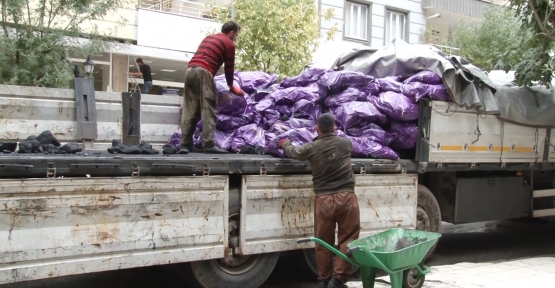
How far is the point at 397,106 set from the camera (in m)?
6.43

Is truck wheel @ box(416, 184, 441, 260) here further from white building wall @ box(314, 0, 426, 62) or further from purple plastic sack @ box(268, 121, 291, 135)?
white building wall @ box(314, 0, 426, 62)

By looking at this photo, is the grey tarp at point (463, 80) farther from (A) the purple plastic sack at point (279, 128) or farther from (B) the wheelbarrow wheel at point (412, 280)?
(B) the wheelbarrow wheel at point (412, 280)

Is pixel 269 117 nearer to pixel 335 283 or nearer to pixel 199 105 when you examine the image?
pixel 199 105

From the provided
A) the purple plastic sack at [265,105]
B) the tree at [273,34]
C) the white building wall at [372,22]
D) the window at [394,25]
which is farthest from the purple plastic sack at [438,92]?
the window at [394,25]

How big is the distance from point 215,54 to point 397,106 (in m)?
2.15

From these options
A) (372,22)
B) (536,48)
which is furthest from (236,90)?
(372,22)

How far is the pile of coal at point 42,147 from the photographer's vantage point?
4660 mm

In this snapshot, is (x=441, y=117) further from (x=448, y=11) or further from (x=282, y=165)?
(x=448, y=11)

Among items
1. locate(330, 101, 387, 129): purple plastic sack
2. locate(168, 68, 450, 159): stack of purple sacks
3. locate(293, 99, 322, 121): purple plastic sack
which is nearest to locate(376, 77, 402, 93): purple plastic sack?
locate(168, 68, 450, 159): stack of purple sacks

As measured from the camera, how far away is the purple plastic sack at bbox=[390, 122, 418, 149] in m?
6.54

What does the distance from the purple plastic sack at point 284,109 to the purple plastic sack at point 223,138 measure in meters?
0.67

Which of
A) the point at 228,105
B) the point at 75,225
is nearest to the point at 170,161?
the point at 75,225

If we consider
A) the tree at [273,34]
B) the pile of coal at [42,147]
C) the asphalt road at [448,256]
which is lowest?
the asphalt road at [448,256]

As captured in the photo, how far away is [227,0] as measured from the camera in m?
16.3
